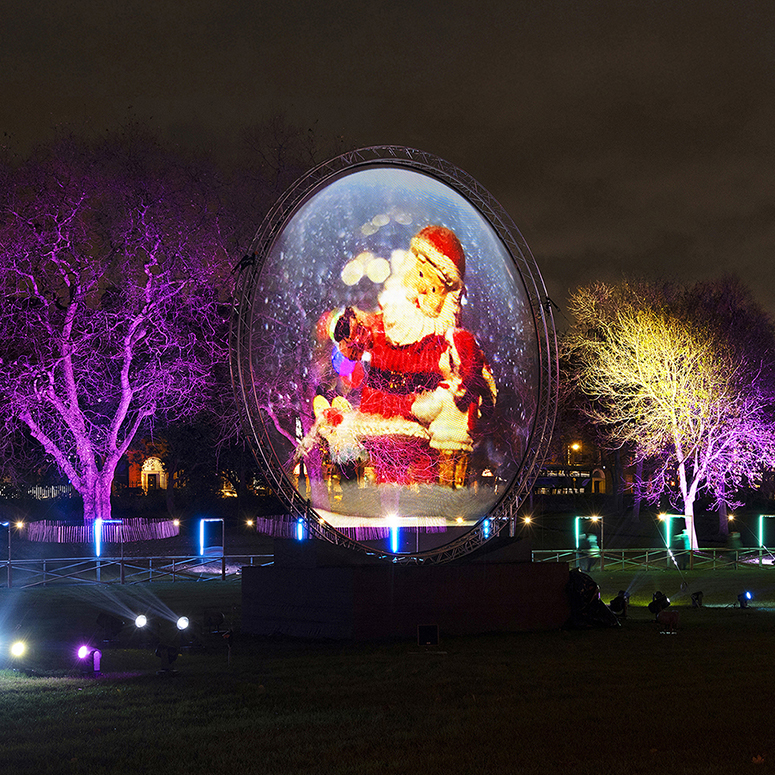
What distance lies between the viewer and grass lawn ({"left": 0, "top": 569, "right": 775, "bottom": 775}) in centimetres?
720

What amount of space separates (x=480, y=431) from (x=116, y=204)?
20217 millimetres

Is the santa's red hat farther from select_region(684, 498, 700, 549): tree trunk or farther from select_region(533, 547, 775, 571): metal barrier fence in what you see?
select_region(684, 498, 700, 549): tree trunk

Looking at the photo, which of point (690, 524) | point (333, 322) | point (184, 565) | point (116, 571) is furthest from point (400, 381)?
point (690, 524)

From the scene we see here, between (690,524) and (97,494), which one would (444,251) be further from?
(690,524)

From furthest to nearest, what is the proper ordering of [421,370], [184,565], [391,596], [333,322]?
[184,565] → [421,370] → [333,322] → [391,596]

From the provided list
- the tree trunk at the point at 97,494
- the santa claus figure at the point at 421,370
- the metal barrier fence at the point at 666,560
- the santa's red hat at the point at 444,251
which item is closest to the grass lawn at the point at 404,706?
the santa claus figure at the point at 421,370

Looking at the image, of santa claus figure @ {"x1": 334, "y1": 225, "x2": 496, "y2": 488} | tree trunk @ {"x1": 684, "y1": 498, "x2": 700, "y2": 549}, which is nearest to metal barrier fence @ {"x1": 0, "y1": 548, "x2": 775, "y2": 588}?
tree trunk @ {"x1": 684, "y1": 498, "x2": 700, "y2": 549}

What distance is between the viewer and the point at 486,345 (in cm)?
1561

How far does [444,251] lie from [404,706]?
830cm

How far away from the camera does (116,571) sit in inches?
1126

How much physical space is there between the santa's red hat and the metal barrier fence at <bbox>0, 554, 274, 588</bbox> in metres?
12.4

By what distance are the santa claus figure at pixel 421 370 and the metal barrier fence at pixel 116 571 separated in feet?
37.4

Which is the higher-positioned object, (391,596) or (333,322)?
(333,322)

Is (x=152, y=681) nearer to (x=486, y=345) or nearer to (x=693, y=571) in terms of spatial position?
(x=486, y=345)
